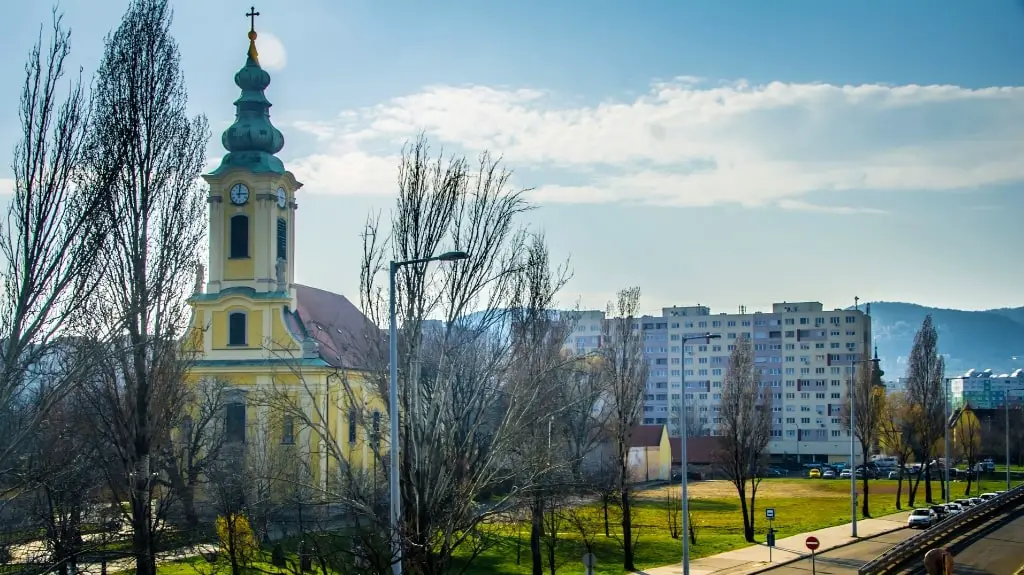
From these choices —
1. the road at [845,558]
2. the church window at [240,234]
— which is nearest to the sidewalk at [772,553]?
the road at [845,558]

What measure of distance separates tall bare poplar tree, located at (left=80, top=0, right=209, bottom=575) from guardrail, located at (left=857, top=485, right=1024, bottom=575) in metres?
18.9

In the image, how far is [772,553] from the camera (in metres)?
41.2

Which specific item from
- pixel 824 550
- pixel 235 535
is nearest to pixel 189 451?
pixel 235 535

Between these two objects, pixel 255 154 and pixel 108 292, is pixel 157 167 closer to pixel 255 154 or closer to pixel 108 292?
pixel 108 292

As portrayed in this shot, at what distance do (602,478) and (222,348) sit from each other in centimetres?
2363

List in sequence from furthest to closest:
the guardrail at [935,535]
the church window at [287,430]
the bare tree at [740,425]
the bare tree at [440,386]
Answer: the bare tree at [740,425] < the church window at [287,430] < the guardrail at [935,535] < the bare tree at [440,386]

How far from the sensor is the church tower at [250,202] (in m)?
54.5

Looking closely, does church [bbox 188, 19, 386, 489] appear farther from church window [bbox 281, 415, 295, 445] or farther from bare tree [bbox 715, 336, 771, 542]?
bare tree [bbox 715, 336, 771, 542]

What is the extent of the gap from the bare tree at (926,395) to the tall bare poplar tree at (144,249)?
182 ft

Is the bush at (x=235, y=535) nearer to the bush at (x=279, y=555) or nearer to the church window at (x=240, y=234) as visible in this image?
the bush at (x=279, y=555)

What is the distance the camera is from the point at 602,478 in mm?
43625

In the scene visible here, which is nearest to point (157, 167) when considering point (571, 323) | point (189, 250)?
point (189, 250)

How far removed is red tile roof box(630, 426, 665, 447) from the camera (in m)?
90.0

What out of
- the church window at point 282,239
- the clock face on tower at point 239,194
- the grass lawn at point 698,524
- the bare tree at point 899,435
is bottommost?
the grass lawn at point 698,524
